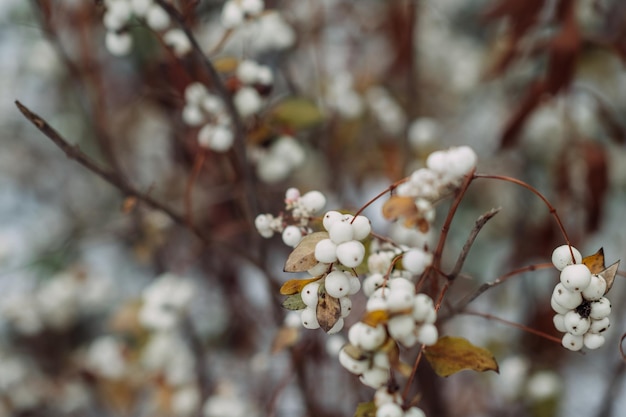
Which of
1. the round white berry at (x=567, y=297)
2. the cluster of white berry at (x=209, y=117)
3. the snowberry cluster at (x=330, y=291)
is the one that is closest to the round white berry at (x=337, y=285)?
the snowberry cluster at (x=330, y=291)

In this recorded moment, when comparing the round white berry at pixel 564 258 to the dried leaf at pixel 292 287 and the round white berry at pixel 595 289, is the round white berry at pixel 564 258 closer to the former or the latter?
the round white berry at pixel 595 289

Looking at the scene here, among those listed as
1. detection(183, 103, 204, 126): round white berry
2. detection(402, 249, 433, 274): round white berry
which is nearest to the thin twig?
detection(402, 249, 433, 274): round white berry

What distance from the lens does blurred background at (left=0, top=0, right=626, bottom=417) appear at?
714 millimetres

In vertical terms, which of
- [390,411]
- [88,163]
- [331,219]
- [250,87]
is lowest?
[390,411]

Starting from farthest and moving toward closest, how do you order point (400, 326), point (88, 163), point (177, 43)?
point (177, 43) < point (88, 163) < point (400, 326)

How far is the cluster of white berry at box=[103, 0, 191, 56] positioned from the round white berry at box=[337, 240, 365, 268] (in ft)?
0.90

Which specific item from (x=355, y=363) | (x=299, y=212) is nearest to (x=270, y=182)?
(x=299, y=212)

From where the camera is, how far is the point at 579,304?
0.37 metres

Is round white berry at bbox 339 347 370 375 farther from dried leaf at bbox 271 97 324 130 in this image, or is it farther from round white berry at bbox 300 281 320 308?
dried leaf at bbox 271 97 324 130

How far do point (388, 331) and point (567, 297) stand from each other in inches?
4.3

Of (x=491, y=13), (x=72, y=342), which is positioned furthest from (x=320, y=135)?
(x=72, y=342)

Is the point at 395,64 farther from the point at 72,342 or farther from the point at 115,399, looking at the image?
the point at 72,342

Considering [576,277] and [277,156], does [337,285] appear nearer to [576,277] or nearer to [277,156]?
[576,277]

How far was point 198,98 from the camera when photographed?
613 millimetres
